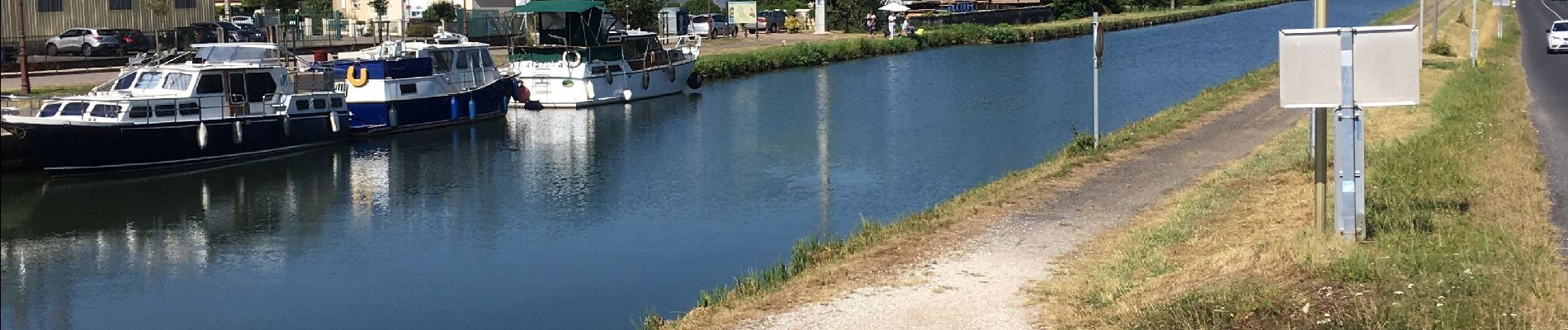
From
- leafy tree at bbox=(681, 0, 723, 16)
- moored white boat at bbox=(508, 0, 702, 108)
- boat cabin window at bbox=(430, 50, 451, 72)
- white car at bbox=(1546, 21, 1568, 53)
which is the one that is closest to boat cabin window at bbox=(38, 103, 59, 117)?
boat cabin window at bbox=(430, 50, 451, 72)

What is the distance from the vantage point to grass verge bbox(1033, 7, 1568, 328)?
500 inches

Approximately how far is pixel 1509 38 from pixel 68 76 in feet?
166

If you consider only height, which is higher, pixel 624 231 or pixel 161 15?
pixel 161 15

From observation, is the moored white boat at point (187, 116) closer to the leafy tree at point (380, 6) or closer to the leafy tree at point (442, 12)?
the leafy tree at point (442, 12)

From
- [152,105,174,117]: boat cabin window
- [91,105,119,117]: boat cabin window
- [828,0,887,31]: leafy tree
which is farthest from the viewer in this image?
[828,0,887,31]: leafy tree

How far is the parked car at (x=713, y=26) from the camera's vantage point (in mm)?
73688

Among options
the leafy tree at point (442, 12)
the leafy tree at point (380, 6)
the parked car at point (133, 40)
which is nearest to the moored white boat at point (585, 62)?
the parked car at point (133, 40)

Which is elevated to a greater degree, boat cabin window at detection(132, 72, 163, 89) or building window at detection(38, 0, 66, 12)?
building window at detection(38, 0, 66, 12)

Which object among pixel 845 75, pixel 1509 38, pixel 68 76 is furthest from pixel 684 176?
pixel 1509 38

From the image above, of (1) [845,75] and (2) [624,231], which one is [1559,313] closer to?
(2) [624,231]

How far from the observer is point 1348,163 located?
51.1ft

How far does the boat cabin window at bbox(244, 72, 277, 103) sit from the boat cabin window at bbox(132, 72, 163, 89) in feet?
5.56

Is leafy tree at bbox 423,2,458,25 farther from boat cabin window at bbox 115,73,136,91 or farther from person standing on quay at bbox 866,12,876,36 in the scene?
boat cabin window at bbox 115,73,136,91

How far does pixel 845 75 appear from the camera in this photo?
56.7m
